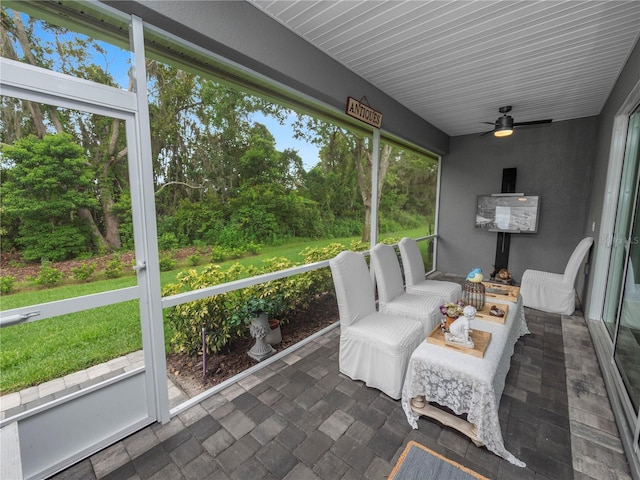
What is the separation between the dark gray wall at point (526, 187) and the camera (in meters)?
4.16

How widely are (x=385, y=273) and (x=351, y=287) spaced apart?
1.94 ft

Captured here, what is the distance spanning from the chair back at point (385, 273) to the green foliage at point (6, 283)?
93.8 inches

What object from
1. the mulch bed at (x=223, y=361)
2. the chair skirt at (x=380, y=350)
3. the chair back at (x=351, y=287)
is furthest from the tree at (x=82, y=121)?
the chair skirt at (x=380, y=350)

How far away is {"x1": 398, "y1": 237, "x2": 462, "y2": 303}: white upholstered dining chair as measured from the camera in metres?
2.98

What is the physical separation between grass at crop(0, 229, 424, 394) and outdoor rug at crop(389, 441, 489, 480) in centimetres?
167

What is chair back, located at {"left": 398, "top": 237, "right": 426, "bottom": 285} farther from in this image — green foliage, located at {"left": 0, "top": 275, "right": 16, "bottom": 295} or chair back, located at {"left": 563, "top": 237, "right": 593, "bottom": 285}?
green foliage, located at {"left": 0, "top": 275, "right": 16, "bottom": 295}

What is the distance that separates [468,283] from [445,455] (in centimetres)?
136

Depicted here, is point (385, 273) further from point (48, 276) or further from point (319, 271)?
point (48, 276)

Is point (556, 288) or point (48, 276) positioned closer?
point (48, 276)

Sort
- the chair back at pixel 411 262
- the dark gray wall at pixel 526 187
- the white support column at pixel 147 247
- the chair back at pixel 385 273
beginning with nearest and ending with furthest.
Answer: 1. the white support column at pixel 147 247
2. the chair back at pixel 385 273
3. the chair back at pixel 411 262
4. the dark gray wall at pixel 526 187

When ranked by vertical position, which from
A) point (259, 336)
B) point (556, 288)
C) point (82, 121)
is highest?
point (82, 121)

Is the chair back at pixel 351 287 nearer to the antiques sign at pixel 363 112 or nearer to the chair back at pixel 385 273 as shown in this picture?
the chair back at pixel 385 273

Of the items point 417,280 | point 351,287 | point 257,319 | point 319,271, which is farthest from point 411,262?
point 257,319

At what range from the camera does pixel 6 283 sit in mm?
1247
